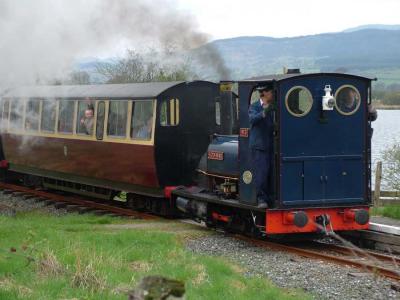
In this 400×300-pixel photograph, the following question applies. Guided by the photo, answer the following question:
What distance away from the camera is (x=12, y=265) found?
8.05m

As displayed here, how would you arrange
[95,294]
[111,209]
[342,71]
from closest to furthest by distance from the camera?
[95,294], [342,71], [111,209]

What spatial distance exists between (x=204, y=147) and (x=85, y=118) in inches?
129

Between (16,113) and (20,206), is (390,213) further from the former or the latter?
(16,113)

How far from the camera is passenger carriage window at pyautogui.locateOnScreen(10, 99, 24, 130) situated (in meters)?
19.2

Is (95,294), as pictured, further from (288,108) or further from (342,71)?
(342,71)

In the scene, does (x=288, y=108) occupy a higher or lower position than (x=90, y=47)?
lower

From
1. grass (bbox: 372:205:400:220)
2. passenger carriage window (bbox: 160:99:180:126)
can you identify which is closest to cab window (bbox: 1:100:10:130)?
passenger carriage window (bbox: 160:99:180:126)

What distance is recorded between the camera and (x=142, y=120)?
1405cm

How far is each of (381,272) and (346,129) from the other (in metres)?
2.70

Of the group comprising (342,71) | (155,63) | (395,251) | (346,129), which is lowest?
(395,251)

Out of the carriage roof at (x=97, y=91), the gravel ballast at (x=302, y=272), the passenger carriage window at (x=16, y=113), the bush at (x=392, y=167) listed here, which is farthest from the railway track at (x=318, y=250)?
the bush at (x=392, y=167)

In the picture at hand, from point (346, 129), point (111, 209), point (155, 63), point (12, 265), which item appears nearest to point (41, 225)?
point (111, 209)

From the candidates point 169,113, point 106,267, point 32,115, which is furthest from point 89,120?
point 106,267

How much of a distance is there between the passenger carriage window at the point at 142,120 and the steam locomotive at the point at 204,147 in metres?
0.02
